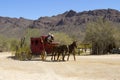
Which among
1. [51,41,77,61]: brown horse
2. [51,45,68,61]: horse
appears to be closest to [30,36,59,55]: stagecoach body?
[51,45,68,61]: horse

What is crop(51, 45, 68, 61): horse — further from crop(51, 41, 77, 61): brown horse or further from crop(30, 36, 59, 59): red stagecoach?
crop(30, 36, 59, 59): red stagecoach

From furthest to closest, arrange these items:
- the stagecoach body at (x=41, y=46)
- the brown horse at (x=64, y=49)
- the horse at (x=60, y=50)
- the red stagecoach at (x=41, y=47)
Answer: the stagecoach body at (x=41, y=46) < the red stagecoach at (x=41, y=47) < the horse at (x=60, y=50) < the brown horse at (x=64, y=49)

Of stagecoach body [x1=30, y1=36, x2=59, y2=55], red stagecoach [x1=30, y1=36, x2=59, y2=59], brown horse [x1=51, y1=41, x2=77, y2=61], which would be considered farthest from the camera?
stagecoach body [x1=30, y1=36, x2=59, y2=55]

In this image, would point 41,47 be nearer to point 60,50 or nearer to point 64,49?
point 60,50

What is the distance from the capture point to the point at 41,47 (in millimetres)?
37062

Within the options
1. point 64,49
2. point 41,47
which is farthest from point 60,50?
point 41,47

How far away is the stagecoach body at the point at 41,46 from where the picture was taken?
35.7 meters

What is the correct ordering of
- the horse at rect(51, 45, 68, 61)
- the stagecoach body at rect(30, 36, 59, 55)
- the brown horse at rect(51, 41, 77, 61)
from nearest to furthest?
the brown horse at rect(51, 41, 77, 61)
the horse at rect(51, 45, 68, 61)
the stagecoach body at rect(30, 36, 59, 55)

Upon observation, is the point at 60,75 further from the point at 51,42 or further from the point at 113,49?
the point at 113,49

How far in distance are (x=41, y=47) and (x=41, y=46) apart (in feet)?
0.34

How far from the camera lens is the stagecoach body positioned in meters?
35.7

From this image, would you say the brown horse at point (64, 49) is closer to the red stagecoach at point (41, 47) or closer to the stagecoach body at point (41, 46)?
the red stagecoach at point (41, 47)

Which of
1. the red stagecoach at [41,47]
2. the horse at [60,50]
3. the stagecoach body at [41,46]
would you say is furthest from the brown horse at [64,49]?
the stagecoach body at [41,46]

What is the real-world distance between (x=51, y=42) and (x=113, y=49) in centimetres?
1643
